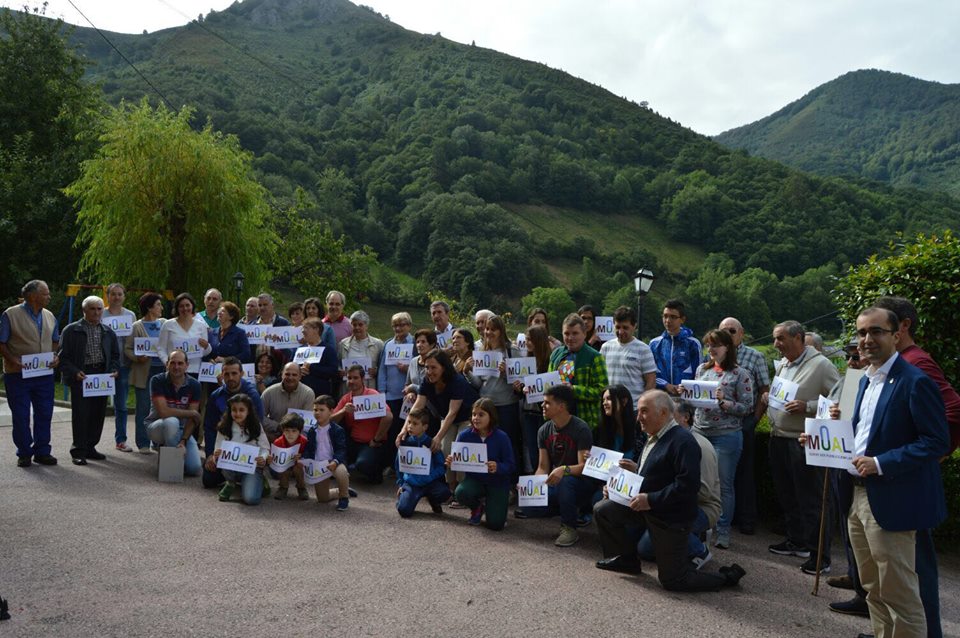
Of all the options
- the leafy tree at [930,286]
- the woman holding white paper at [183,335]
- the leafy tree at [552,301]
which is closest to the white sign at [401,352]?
the woman holding white paper at [183,335]

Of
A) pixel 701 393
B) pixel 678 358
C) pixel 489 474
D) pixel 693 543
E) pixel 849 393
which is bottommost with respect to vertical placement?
pixel 693 543

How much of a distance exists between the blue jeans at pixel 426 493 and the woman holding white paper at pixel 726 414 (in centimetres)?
263

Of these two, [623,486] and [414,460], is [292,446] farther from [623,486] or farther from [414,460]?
[623,486]

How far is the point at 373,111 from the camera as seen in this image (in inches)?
4441

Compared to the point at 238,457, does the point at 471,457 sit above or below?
above

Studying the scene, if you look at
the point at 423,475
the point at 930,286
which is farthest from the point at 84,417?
the point at 930,286

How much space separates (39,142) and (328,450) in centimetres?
3061

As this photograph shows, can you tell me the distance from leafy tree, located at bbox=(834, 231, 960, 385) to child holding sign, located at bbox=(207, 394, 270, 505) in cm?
690

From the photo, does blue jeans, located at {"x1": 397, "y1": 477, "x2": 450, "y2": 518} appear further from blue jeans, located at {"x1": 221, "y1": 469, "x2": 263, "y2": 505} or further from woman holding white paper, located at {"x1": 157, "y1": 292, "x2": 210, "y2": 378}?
woman holding white paper, located at {"x1": 157, "y1": 292, "x2": 210, "y2": 378}

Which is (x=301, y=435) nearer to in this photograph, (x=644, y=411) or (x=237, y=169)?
(x=644, y=411)

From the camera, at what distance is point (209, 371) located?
33.5ft

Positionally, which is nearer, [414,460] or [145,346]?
[414,460]

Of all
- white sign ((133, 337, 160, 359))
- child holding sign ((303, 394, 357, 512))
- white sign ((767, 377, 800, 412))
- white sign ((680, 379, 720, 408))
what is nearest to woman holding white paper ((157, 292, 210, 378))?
white sign ((133, 337, 160, 359))

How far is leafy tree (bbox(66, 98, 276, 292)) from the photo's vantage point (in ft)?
64.4
